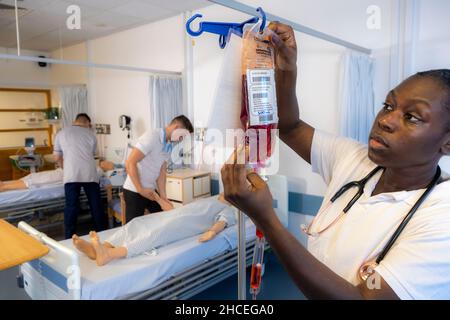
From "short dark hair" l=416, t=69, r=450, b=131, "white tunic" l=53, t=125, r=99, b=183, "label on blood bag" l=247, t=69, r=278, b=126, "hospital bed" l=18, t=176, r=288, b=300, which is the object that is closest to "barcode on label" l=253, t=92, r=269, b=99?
"label on blood bag" l=247, t=69, r=278, b=126

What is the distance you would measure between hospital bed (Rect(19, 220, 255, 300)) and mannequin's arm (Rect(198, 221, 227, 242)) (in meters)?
0.04

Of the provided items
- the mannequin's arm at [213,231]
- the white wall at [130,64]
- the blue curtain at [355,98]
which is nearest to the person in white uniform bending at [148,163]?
the mannequin's arm at [213,231]

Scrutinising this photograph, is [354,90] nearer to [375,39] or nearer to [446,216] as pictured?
[375,39]

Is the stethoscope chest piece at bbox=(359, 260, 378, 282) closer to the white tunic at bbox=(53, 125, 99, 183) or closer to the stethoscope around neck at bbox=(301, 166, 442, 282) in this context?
the stethoscope around neck at bbox=(301, 166, 442, 282)

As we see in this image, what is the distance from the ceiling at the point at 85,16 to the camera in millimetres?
3424

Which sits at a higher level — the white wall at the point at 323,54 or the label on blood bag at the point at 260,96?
the white wall at the point at 323,54

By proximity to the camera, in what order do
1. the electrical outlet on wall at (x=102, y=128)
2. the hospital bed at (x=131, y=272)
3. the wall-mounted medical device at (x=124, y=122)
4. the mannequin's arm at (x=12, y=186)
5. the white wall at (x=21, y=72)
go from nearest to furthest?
the hospital bed at (x=131, y=272) → the mannequin's arm at (x=12, y=186) → the wall-mounted medical device at (x=124, y=122) → the electrical outlet on wall at (x=102, y=128) → the white wall at (x=21, y=72)

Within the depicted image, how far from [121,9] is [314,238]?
3.60m

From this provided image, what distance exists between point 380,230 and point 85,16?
4118 mm

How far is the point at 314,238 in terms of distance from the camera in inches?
33.3

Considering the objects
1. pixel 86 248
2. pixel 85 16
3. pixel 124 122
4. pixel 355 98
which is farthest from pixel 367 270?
pixel 124 122

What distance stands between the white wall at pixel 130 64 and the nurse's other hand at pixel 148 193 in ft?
5.92

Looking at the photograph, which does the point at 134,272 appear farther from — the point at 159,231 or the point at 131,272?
the point at 159,231

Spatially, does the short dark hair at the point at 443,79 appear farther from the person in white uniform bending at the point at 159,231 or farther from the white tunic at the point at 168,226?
the white tunic at the point at 168,226
